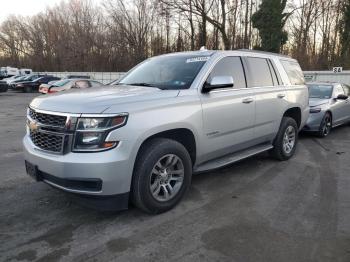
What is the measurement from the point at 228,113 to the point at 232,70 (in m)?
0.75

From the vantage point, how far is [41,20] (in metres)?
59.4

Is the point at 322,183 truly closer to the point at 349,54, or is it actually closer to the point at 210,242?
the point at 210,242

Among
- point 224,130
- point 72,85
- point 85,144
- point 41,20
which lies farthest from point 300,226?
point 41,20

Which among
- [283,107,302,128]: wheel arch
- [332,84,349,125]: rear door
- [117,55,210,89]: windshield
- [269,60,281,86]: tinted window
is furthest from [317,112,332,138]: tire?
[117,55,210,89]: windshield

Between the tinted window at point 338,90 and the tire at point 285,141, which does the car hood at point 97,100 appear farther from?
the tinted window at point 338,90

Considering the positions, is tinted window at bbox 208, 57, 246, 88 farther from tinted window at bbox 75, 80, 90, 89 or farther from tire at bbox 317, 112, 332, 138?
tinted window at bbox 75, 80, 90, 89

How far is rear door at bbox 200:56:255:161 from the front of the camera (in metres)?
4.43

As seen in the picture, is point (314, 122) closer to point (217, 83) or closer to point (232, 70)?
point (232, 70)

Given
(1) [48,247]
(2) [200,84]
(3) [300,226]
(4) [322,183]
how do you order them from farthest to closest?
1. (4) [322,183]
2. (2) [200,84]
3. (3) [300,226]
4. (1) [48,247]

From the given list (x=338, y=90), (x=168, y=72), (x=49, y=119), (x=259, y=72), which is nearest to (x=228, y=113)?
(x=168, y=72)

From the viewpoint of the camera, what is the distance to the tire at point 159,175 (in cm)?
365

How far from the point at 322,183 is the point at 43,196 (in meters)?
4.14

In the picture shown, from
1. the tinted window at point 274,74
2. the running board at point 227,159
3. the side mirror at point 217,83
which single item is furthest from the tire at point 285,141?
the side mirror at point 217,83

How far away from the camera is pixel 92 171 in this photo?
3.30 metres
